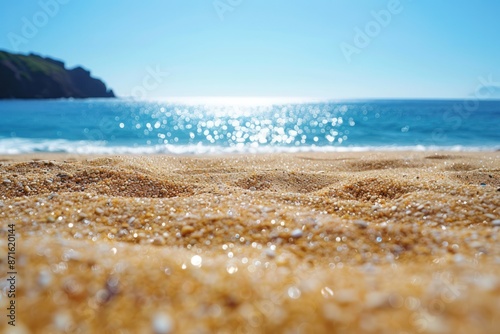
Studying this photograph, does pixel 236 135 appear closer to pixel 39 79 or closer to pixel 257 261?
pixel 257 261

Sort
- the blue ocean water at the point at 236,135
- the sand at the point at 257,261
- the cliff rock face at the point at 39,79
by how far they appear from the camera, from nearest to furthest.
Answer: the sand at the point at 257,261 → the blue ocean water at the point at 236,135 → the cliff rock face at the point at 39,79

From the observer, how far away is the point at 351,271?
1.91m

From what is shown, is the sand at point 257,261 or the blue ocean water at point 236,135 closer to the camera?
the sand at point 257,261

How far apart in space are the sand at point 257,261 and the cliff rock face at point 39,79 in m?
108

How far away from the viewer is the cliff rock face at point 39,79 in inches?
3452

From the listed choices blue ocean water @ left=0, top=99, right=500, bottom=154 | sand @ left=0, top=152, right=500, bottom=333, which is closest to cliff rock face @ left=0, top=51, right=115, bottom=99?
blue ocean water @ left=0, top=99, right=500, bottom=154

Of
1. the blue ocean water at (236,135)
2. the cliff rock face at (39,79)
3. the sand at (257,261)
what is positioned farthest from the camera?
the cliff rock face at (39,79)

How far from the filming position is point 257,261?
2.01 m

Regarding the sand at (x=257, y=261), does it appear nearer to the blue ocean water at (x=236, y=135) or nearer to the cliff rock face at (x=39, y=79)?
the blue ocean water at (x=236, y=135)

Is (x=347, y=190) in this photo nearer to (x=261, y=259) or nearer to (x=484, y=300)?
(x=261, y=259)

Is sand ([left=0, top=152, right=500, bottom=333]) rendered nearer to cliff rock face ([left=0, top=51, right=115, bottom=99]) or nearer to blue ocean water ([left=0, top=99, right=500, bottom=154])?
blue ocean water ([left=0, top=99, right=500, bottom=154])

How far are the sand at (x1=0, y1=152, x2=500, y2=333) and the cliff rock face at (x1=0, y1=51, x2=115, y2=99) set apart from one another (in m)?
108

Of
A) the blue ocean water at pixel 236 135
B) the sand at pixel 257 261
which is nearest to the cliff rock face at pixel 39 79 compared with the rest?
the blue ocean water at pixel 236 135

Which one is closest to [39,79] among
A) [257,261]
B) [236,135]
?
[236,135]
